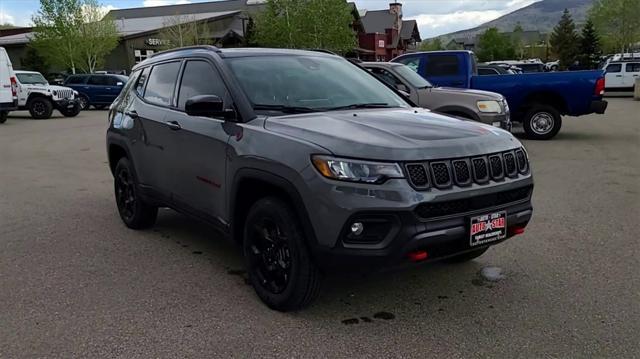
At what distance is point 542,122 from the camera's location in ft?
43.0

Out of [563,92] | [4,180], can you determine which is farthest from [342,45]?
[4,180]

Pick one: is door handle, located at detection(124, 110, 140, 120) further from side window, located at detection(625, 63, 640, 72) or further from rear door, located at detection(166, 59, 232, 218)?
side window, located at detection(625, 63, 640, 72)

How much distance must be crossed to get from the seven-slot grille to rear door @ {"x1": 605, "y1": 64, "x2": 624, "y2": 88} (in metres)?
29.0

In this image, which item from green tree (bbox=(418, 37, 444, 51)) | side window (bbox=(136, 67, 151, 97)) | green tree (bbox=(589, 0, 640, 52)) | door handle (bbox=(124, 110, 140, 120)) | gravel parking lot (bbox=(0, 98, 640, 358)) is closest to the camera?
gravel parking lot (bbox=(0, 98, 640, 358))

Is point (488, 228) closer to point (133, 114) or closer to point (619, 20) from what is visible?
point (133, 114)

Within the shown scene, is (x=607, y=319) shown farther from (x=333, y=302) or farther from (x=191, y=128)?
(x=191, y=128)

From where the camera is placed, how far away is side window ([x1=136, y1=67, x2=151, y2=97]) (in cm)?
586

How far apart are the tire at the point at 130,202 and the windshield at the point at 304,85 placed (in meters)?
1.99

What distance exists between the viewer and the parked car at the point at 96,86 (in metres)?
26.9

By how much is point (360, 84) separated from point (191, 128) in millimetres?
1481

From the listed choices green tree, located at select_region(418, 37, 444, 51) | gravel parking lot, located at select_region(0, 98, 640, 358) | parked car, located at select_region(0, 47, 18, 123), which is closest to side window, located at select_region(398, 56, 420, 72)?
gravel parking lot, located at select_region(0, 98, 640, 358)

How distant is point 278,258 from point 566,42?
6592 cm

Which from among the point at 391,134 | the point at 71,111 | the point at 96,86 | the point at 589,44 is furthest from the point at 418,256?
the point at 589,44

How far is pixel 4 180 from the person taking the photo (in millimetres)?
9297
